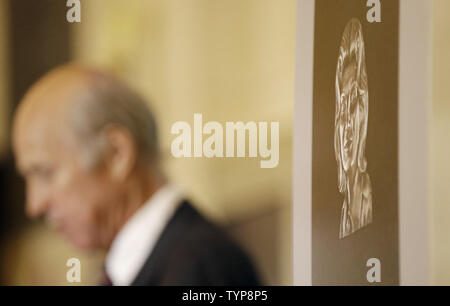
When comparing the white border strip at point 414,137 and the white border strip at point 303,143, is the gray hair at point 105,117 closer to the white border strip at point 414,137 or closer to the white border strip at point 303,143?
the white border strip at point 303,143

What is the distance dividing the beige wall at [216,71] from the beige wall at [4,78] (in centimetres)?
19

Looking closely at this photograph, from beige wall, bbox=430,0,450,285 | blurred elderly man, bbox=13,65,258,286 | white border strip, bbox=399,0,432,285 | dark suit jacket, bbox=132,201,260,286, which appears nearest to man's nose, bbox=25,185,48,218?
blurred elderly man, bbox=13,65,258,286

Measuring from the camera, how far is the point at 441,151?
197 cm

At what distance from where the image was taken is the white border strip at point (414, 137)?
194cm

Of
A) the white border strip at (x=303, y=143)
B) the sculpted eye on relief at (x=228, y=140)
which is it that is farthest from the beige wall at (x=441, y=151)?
the sculpted eye on relief at (x=228, y=140)

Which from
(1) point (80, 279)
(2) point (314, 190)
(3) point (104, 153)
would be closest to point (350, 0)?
(2) point (314, 190)

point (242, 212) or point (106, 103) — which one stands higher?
point (106, 103)

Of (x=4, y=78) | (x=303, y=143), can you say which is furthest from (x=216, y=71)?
(x=4, y=78)

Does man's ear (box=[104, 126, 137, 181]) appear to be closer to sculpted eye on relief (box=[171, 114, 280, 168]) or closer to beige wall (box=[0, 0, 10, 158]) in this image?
sculpted eye on relief (box=[171, 114, 280, 168])

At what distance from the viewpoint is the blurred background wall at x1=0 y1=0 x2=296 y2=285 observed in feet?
5.44

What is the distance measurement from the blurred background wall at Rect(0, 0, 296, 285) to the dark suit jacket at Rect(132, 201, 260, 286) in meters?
0.04
